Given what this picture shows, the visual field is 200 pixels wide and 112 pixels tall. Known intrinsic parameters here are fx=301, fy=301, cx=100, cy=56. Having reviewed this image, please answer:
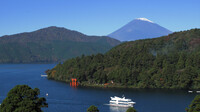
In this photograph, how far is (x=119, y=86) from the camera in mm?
57438

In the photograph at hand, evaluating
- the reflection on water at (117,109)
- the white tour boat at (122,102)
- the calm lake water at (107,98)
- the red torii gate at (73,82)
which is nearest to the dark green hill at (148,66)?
the red torii gate at (73,82)

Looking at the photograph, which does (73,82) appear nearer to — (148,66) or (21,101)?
(148,66)

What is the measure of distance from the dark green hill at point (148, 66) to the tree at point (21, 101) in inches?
1432

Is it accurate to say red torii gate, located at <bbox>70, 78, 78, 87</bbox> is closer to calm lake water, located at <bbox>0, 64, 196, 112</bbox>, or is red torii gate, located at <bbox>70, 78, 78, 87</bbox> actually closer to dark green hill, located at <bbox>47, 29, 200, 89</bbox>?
dark green hill, located at <bbox>47, 29, 200, 89</bbox>

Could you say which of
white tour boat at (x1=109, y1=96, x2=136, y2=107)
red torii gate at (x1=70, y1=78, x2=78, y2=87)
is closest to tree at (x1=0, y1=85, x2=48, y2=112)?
white tour boat at (x1=109, y1=96, x2=136, y2=107)

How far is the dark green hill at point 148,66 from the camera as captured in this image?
54812mm

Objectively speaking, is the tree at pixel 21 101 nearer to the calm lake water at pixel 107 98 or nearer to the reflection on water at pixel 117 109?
the calm lake water at pixel 107 98

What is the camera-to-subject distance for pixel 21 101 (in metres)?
20.8

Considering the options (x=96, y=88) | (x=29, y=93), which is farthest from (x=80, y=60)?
(x=29, y=93)

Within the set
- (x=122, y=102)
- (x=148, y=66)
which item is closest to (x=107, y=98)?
(x=122, y=102)

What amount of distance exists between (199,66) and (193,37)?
17.4 metres

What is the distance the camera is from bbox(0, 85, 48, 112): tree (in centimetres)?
2048

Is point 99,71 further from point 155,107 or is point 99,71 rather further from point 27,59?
point 27,59

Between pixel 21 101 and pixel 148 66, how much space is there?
140 ft
